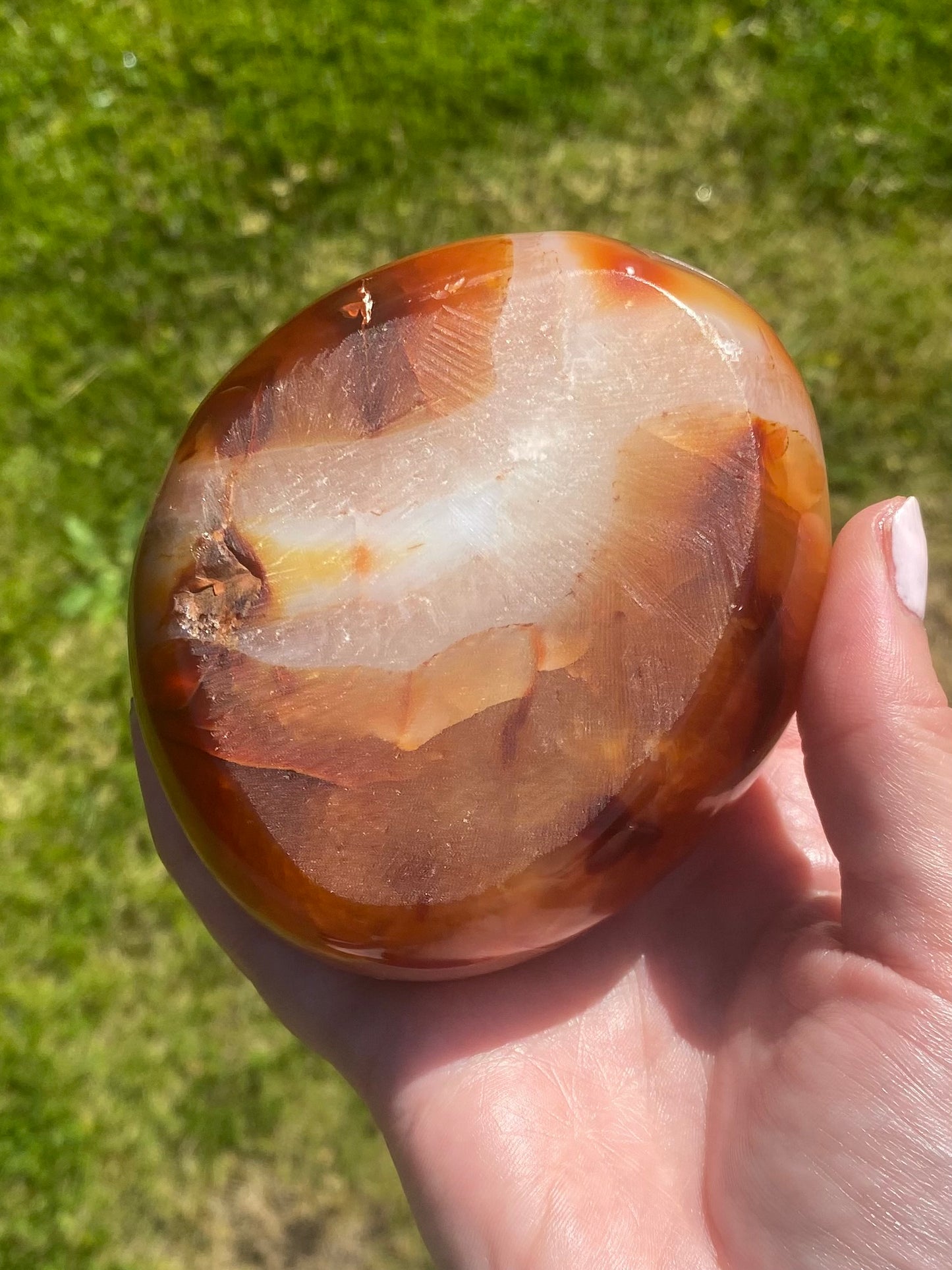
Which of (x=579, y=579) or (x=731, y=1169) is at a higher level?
(x=579, y=579)

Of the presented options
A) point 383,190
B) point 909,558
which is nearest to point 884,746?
point 909,558

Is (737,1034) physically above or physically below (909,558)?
below

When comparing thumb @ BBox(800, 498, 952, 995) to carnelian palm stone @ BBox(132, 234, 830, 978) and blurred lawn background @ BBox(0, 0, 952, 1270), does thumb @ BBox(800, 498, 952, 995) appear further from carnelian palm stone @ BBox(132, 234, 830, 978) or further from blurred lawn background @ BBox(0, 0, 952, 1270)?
blurred lawn background @ BBox(0, 0, 952, 1270)

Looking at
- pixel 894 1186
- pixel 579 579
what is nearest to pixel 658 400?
pixel 579 579

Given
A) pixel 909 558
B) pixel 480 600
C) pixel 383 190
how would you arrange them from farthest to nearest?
pixel 383 190
pixel 909 558
pixel 480 600

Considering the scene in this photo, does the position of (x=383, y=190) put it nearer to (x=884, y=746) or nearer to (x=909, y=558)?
(x=909, y=558)

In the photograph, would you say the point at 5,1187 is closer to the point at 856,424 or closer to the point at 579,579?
the point at 579,579

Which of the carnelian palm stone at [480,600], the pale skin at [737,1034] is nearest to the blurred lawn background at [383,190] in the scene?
the pale skin at [737,1034]

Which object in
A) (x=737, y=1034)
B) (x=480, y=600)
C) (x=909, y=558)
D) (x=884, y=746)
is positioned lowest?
(x=737, y=1034)

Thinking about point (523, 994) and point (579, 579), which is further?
point (523, 994)
